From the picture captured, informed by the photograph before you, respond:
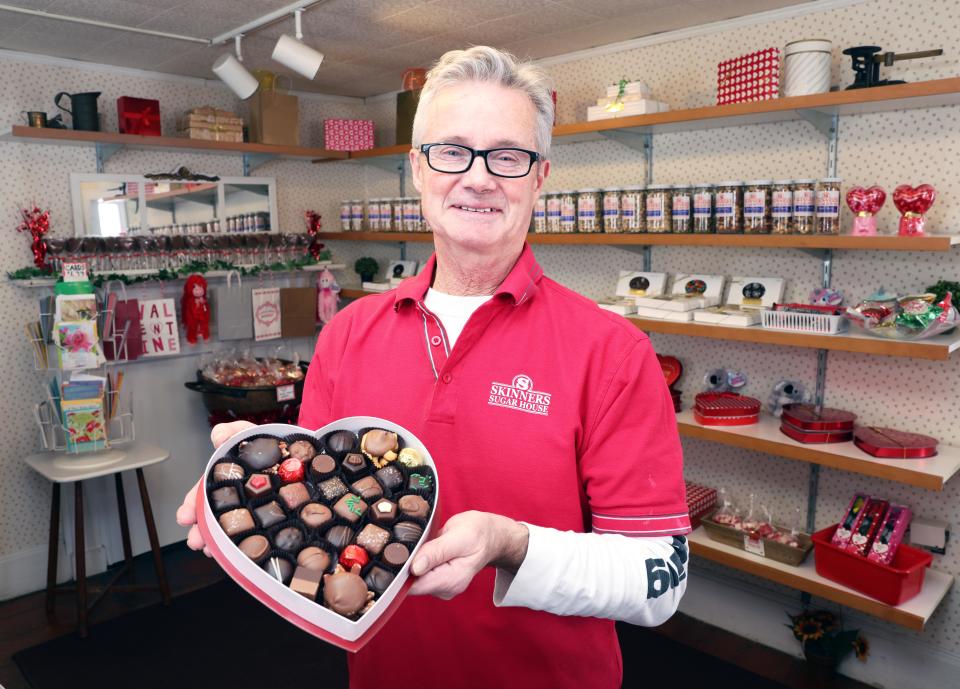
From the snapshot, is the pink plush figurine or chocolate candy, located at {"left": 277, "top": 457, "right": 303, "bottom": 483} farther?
the pink plush figurine

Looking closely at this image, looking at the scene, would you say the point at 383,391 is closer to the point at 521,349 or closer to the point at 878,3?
the point at 521,349

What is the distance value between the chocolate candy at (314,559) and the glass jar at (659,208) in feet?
7.90

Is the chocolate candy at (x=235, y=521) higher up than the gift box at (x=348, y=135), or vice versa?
the gift box at (x=348, y=135)

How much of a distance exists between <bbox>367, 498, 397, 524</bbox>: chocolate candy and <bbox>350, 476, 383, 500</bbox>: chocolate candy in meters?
0.03

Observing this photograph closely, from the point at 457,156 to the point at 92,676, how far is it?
2910mm

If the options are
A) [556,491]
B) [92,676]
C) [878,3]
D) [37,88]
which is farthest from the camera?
[37,88]

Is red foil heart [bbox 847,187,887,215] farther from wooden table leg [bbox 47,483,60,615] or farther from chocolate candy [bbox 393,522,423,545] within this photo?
wooden table leg [bbox 47,483,60,615]

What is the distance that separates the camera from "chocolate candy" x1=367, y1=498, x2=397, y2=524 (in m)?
0.96

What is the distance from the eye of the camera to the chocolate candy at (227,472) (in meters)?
0.98

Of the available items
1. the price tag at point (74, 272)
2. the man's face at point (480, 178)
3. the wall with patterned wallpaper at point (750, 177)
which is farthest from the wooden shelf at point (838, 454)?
the price tag at point (74, 272)

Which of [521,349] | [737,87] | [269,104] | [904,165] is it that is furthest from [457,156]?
[269,104]

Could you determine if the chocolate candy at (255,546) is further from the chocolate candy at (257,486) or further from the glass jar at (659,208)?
the glass jar at (659,208)

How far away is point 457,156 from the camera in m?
1.21

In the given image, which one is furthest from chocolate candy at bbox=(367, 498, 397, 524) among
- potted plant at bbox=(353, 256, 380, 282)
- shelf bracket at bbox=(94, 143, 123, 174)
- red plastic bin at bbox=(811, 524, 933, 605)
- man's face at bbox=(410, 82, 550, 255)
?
potted plant at bbox=(353, 256, 380, 282)
